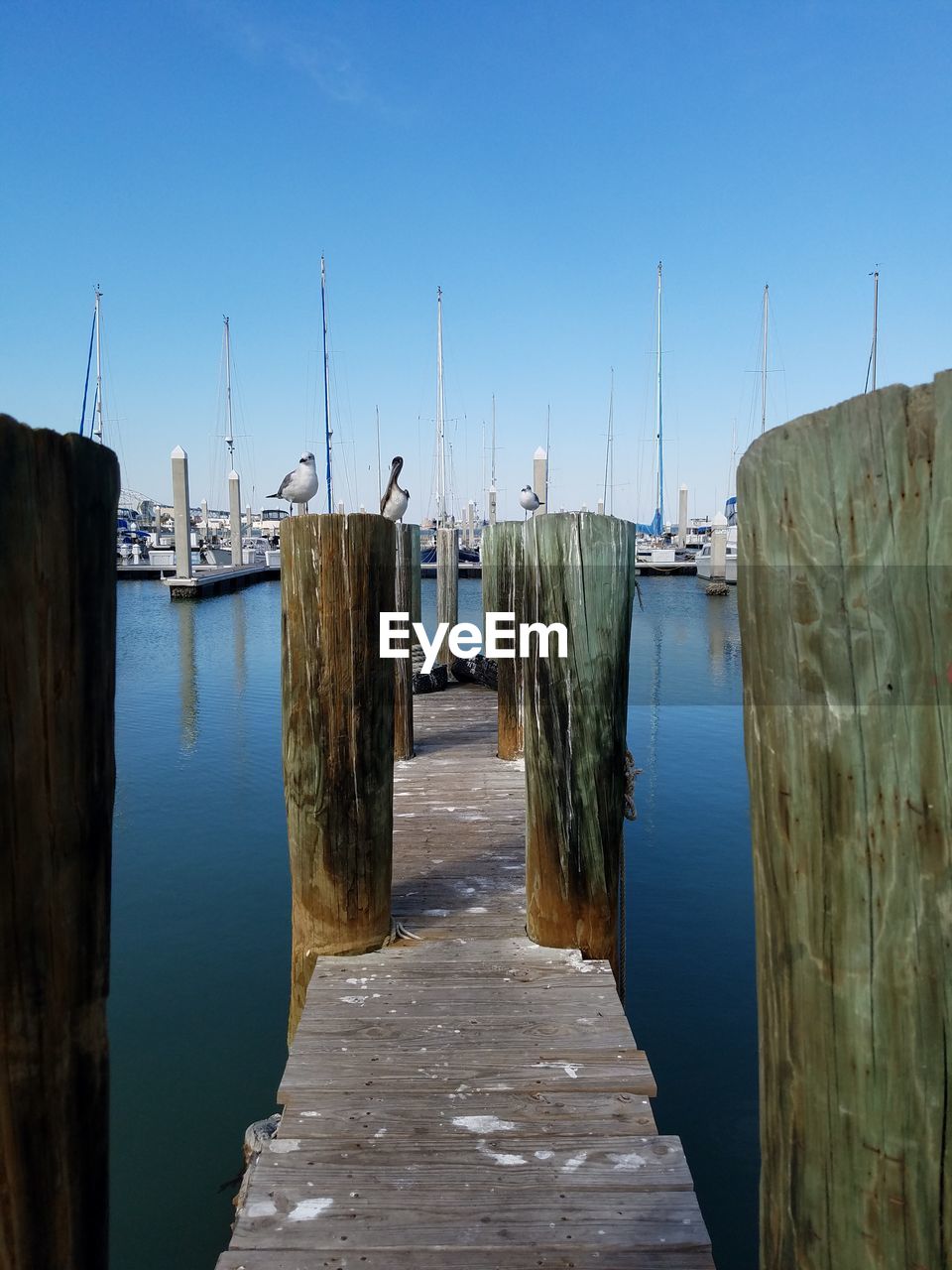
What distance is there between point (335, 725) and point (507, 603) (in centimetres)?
446

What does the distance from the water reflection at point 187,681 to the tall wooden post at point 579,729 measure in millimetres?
9108

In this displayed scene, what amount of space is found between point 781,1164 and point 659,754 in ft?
35.1

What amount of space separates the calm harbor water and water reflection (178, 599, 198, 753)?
11 cm

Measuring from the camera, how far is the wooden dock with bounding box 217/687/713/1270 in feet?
7.40

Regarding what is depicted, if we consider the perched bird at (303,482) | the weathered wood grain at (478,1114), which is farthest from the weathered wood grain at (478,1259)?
the perched bird at (303,482)

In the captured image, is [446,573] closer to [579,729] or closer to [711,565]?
[579,729]

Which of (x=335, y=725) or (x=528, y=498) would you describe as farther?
(x=528, y=498)

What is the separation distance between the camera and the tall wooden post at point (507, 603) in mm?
→ 6992

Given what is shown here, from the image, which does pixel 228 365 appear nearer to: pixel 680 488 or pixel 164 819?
pixel 680 488

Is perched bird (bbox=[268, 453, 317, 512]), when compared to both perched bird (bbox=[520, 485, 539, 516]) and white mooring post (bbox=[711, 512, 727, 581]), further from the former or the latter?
→ white mooring post (bbox=[711, 512, 727, 581])

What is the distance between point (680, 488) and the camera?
5881cm

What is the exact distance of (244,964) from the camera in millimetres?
6137

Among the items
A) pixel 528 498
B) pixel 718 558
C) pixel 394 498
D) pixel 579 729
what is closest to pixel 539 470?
pixel 528 498

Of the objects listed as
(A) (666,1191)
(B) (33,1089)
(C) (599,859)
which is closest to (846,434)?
(B) (33,1089)
